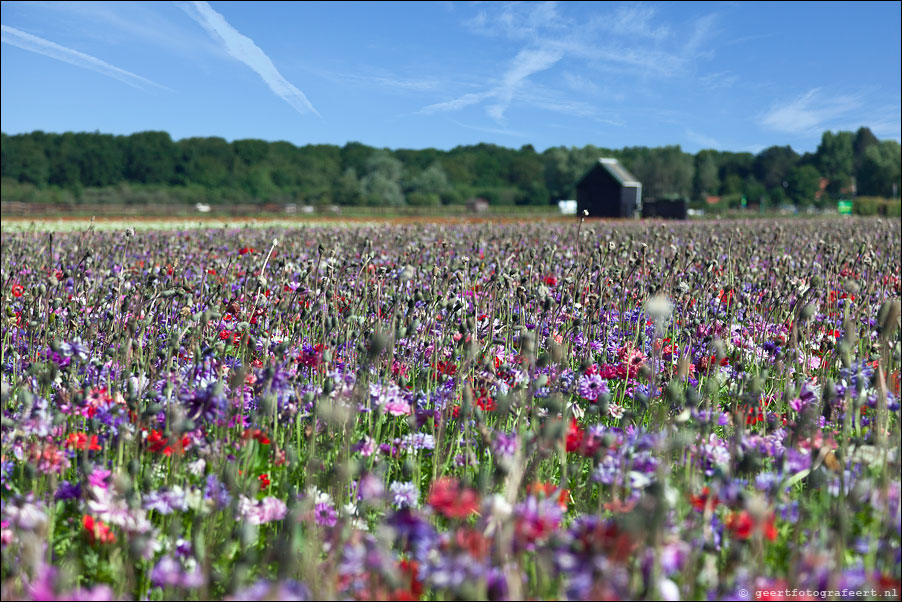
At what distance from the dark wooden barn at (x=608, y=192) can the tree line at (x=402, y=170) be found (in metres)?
24.2

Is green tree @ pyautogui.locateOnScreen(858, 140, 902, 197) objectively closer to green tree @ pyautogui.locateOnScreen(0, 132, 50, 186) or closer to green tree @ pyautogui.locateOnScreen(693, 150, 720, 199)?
green tree @ pyautogui.locateOnScreen(693, 150, 720, 199)

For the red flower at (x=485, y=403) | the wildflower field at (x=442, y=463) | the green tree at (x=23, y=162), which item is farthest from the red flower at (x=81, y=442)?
the green tree at (x=23, y=162)

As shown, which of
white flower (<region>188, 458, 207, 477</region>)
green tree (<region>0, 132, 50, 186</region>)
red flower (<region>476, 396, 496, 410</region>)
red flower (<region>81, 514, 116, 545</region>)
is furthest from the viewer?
green tree (<region>0, 132, 50, 186</region>)

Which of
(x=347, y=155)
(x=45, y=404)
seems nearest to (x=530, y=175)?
(x=347, y=155)

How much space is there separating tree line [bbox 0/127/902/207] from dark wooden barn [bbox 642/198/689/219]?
97.5 feet

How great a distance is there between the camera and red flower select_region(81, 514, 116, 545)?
2.19 meters

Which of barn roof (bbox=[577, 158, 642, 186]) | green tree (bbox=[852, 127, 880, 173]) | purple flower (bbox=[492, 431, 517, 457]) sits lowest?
purple flower (bbox=[492, 431, 517, 457])

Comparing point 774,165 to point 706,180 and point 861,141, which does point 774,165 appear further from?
point 861,141

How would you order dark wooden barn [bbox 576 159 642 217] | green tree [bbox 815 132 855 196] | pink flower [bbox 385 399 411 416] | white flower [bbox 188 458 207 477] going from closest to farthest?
white flower [bbox 188 458 207 477] → pink flower [bbox 385 399 411 416] → dark wooden barn [bbox 576 159 642 217] → green tree [bbox 815 132 855 196]

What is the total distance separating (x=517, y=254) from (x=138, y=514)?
6344mm

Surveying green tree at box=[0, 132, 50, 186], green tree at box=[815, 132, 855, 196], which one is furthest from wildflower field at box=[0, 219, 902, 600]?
green tree at box=[815, 132, 855, 196]

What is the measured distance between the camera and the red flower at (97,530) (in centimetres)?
219

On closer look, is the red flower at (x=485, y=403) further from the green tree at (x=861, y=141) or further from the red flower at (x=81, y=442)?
the green tree at (x=861, y=141)

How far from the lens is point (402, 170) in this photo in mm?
100250
